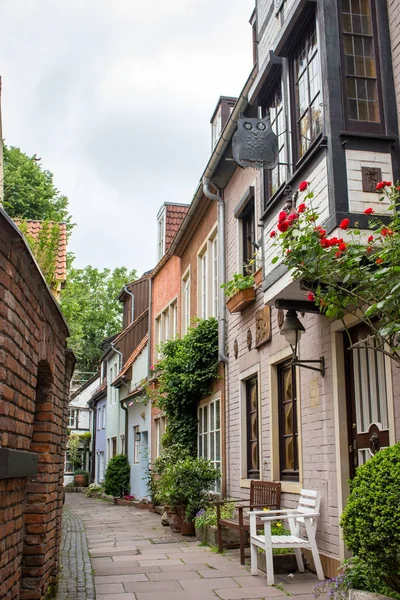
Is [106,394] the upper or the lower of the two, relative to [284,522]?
upper

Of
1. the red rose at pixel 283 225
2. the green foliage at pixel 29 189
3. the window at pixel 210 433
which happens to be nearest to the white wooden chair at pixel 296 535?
the red rose at pixel 283 225

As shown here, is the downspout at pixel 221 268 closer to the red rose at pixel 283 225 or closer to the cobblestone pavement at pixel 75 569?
the cobblestone pavement at pixel 75 569

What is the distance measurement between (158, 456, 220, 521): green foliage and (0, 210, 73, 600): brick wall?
511cm

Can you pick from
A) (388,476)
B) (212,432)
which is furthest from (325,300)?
(212,432)

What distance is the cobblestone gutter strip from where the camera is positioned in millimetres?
6586

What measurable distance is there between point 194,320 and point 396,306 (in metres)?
9.82

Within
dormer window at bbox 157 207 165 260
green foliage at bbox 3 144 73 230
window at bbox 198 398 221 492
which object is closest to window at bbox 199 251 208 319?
window at bbox 198 398 221 492

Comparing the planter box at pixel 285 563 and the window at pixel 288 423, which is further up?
the window at pixel 288 423

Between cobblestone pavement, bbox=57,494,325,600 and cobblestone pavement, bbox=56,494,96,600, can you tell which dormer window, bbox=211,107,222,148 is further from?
cobblestone pavement, bbox=56,494,96,600

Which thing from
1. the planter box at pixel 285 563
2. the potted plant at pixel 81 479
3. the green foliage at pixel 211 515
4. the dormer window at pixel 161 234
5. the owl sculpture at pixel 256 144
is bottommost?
the potted plant at pixel 81 479

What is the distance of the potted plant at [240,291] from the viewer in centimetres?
1028

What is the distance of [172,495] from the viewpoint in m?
11.7

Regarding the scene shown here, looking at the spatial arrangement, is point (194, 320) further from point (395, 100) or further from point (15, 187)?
point (15, 187)

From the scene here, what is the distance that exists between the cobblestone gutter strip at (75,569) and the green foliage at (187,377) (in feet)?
9.99
